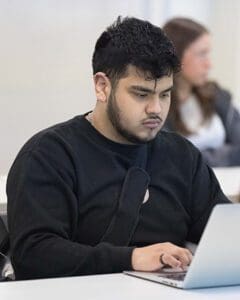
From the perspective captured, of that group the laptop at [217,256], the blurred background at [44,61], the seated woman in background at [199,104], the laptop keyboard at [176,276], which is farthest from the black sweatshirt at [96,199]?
the seated woman in background at [199,104]

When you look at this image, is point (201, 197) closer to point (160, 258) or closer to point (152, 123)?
point (152, 123)

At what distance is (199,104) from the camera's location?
4.32m

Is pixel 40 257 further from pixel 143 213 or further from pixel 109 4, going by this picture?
pixel 109 4

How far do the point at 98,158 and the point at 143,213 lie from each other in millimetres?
182

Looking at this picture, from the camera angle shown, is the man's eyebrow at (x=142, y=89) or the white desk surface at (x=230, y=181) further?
the white desk surface at (x=230, y=181)

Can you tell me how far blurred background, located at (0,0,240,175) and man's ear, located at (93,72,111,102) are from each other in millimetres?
1742

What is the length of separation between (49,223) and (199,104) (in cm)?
247

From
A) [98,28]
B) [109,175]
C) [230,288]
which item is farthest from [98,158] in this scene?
[98,28]

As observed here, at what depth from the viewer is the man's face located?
2.04 meters

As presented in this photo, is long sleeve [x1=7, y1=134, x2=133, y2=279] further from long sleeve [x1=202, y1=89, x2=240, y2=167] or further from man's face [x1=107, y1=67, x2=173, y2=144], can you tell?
long sleeve [x1=202, y1=89, x2=240, y2=167]

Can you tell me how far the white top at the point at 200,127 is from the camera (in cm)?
421

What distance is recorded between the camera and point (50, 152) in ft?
6.72

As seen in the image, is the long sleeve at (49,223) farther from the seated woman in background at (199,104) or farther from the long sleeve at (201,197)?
the seated woman in background at (199,104)

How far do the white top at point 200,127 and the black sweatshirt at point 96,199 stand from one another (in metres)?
1.89
